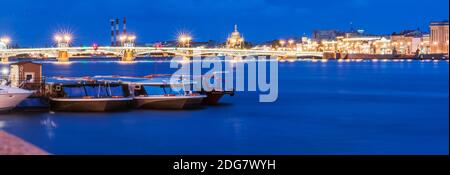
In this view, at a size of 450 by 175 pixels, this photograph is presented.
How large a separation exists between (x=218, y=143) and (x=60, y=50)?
7799 centimetres

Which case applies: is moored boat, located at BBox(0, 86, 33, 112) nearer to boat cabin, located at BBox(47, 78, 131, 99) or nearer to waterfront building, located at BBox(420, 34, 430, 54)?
boat cabin, located at BBox(47, 78, 131, 99)

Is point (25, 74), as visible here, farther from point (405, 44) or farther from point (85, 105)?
point (405, 44)

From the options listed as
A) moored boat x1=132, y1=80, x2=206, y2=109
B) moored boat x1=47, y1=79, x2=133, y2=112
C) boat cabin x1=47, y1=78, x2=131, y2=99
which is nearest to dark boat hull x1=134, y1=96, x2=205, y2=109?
moored boat x1=132, y1=80, x2=206, y2=109

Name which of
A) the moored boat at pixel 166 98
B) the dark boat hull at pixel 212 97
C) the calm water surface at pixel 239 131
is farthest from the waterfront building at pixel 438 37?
the moored boat at pixel 166 98

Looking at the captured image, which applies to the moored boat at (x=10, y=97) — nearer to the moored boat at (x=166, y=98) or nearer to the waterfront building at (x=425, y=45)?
the moored boat at (x=166, y=98)

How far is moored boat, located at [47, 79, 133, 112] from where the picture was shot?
75.0 ft

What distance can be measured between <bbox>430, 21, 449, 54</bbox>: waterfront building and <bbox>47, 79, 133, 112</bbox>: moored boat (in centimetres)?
13944

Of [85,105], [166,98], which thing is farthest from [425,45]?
[85,105]

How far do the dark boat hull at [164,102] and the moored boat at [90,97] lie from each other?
1.18ft

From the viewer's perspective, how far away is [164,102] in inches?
944

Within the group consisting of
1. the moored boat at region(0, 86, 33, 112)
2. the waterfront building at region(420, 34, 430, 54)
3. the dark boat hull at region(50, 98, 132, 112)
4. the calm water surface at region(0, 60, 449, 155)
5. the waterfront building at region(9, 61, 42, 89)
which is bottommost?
the calm water surface at region(0, 60, 449, 155)

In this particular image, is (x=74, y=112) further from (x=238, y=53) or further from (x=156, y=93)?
(x=238, y=53)

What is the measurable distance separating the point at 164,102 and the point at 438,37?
14269 centimetres

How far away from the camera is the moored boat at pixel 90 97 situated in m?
22.9
